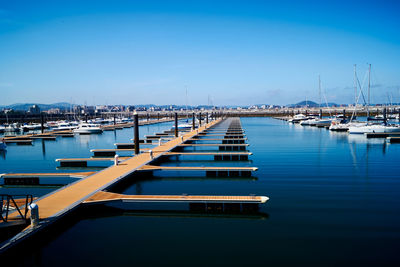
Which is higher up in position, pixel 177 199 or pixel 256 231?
pixel 177 199

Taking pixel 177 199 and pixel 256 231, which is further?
pixel 177 199

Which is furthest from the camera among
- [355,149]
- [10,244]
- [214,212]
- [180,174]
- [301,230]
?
[355,149]

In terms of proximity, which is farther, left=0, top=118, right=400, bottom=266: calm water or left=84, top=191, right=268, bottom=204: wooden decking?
left=84, top=191, right=268, bottom=204: wooden decking

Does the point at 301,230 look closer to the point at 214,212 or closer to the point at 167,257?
the point at 214,212

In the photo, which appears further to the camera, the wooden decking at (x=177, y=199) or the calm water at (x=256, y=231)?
the wooden decking at (x=177, y=199)

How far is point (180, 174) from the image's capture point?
17.9 m

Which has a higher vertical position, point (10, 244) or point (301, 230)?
→ point (10, 244)

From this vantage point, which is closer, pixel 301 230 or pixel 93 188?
pixel 301 230

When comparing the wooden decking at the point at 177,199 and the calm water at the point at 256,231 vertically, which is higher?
the wooden decking at the point at 177,199

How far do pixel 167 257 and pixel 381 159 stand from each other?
19765 millimetres

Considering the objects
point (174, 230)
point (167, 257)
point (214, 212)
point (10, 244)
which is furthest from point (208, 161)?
point (10, 244)

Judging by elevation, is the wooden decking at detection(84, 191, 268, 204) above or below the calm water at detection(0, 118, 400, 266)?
above

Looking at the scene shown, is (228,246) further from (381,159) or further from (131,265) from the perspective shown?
(381,159)

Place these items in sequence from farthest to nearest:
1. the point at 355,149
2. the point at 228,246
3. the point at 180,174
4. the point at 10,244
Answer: the point at 355,149 → the point at 180,174 → the point at 228,246 → the point at 10,244
